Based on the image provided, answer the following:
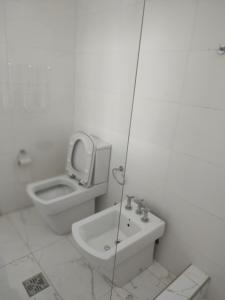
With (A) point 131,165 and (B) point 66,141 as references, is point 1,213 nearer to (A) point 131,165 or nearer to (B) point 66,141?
(B) point 66,141

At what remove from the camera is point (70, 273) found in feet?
4.99

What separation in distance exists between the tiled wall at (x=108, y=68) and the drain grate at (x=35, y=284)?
0.75m

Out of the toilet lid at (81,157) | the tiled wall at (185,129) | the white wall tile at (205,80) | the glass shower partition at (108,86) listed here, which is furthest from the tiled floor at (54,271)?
the white wall tile at (205,80)

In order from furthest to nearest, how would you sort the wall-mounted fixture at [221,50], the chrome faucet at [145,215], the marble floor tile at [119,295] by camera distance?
the chrome faucet at [145,215] < the marble floor tile at [119,295] < the wall-mounted fixture at [221,50]

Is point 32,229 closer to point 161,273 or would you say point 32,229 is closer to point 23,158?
point 23,158

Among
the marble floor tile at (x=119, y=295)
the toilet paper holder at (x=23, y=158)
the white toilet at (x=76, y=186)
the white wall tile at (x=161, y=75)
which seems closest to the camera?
the white wall tile at (x=161, y=75)

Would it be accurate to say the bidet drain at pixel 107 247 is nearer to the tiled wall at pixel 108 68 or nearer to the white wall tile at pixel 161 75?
the tiled wall at pixel 108 68

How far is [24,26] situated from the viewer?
1.62m

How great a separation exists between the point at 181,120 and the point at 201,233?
710mm

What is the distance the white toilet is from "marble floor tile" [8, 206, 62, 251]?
3.5 inches

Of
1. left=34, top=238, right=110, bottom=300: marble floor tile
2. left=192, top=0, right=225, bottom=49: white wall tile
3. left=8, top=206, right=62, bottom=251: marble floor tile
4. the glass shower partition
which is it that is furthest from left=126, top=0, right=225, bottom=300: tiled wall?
left=8, top=206, right=62, bottom=251: marble floor tile

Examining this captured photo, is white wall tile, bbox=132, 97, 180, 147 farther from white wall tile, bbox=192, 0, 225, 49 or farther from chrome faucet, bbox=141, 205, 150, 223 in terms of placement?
chrome faucet, bbox=141, 205, 150, 223

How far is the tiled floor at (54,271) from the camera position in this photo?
1387 millimetres

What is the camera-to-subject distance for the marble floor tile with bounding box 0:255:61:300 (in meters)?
1.35
